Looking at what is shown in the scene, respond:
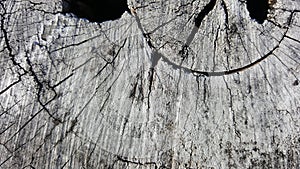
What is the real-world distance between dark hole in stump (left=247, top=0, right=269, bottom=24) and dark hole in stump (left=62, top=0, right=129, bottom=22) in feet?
1.67

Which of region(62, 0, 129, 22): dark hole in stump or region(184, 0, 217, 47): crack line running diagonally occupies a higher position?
region(62, 0, 129, 22): dark hole in stump

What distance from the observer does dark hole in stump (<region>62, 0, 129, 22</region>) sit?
76.3 inches

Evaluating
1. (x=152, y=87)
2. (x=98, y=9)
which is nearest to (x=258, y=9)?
(x=152, y=87)

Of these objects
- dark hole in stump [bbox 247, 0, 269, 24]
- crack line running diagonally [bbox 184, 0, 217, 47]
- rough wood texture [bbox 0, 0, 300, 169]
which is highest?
dark hole in stump [bbox 247, 0, 269, 24]

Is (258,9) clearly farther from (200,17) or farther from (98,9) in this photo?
(98,9)

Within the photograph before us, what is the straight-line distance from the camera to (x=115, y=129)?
169cm

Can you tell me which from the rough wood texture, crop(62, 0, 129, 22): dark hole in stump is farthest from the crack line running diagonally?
crop(62, 0, 129, 22): dark hole in stump

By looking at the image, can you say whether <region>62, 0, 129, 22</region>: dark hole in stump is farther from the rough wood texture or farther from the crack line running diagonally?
the crack line running diagonally

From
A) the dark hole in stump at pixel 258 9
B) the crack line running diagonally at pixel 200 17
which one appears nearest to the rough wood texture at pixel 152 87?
the crack line running diagonally at pixel 200 17

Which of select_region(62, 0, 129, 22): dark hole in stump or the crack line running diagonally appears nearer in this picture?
the crack line running diagonally

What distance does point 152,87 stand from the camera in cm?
172

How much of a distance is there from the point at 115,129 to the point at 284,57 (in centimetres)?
67

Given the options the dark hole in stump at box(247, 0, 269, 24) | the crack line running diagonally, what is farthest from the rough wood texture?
the dark hole in stump at box(247, 0, 269, 24)

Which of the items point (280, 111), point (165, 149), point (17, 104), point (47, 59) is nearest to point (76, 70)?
point (47, 59)
